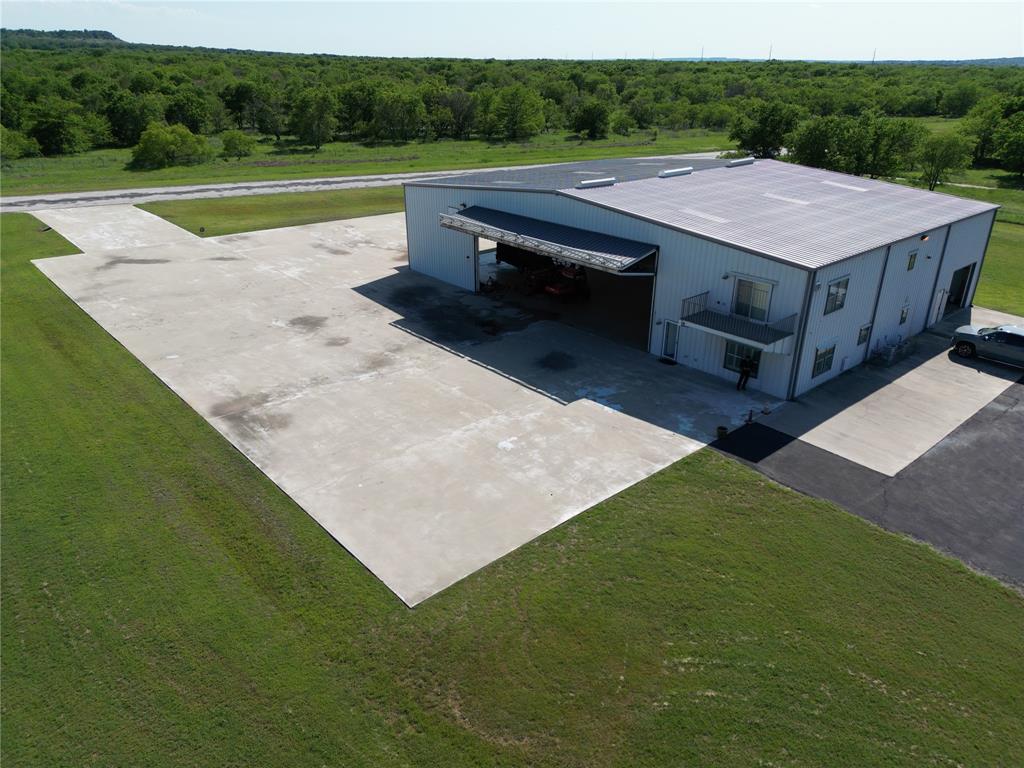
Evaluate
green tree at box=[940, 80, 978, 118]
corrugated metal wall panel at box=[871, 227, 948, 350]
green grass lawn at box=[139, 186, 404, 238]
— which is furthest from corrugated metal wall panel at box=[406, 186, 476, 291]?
green tree at box=[940, 80, 978, 118]

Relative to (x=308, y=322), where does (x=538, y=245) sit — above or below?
above

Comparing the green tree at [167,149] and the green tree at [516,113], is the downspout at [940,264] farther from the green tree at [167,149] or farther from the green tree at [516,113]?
the green tree at [516,113]

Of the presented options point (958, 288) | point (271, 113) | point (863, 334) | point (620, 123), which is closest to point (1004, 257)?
point (958, 288)

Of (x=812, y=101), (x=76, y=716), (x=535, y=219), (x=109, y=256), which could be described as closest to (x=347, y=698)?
(x=76, y=716)

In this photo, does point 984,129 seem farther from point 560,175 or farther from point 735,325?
point 735,325

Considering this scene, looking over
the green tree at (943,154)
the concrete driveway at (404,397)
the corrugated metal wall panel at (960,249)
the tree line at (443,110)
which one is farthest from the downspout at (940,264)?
Answer: the green tree at (943,154)

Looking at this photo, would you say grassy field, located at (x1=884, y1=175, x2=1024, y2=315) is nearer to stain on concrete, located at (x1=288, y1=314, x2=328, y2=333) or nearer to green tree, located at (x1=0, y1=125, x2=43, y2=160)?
stain on concrete, located at (x1=288, y1=314, x2=328, y2=333)

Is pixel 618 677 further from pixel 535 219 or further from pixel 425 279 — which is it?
pixel 425 279
